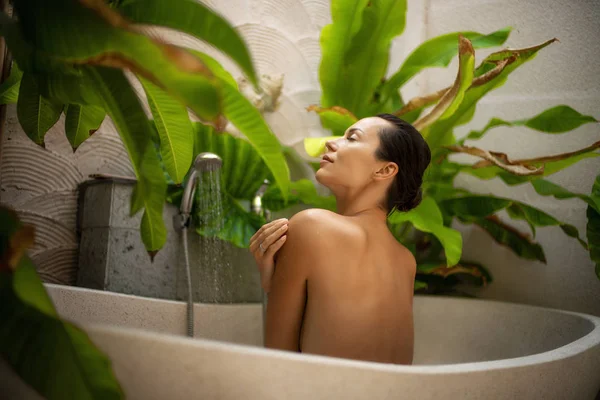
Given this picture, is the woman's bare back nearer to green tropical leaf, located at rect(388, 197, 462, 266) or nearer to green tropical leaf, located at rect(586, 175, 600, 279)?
green tropical leaf, located at rect(388, 197, 462, 266)

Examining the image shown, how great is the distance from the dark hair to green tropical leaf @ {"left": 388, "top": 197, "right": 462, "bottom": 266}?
43cm

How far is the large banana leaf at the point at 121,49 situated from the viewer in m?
0.50

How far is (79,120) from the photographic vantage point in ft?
3.36

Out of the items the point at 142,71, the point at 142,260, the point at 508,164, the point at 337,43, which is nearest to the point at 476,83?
the point at 508,164

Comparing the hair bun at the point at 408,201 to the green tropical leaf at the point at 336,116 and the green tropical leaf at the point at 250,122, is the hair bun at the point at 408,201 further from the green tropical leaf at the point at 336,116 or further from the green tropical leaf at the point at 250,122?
the green tropical leaf at the point at 336,116

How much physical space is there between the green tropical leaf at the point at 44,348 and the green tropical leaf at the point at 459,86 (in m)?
1.14

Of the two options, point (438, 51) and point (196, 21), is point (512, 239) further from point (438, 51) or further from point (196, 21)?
point (196, 21)

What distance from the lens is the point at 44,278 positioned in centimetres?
167

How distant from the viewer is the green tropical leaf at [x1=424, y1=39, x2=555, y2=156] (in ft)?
4.95

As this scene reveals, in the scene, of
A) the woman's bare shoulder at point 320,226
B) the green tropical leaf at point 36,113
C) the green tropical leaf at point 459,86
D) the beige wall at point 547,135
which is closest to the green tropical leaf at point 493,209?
the beige wall at point 547,135

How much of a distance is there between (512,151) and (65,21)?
198 cm

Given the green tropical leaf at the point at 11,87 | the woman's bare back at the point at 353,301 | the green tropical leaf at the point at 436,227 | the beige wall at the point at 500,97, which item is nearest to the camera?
A: the woman's bare back at the point at 353,301

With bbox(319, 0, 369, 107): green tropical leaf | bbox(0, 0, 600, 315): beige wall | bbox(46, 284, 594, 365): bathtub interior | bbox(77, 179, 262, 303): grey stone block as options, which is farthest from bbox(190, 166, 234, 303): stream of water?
bbox(319, 0, 369, 107): green tropical leaf

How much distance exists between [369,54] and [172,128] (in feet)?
3.94
